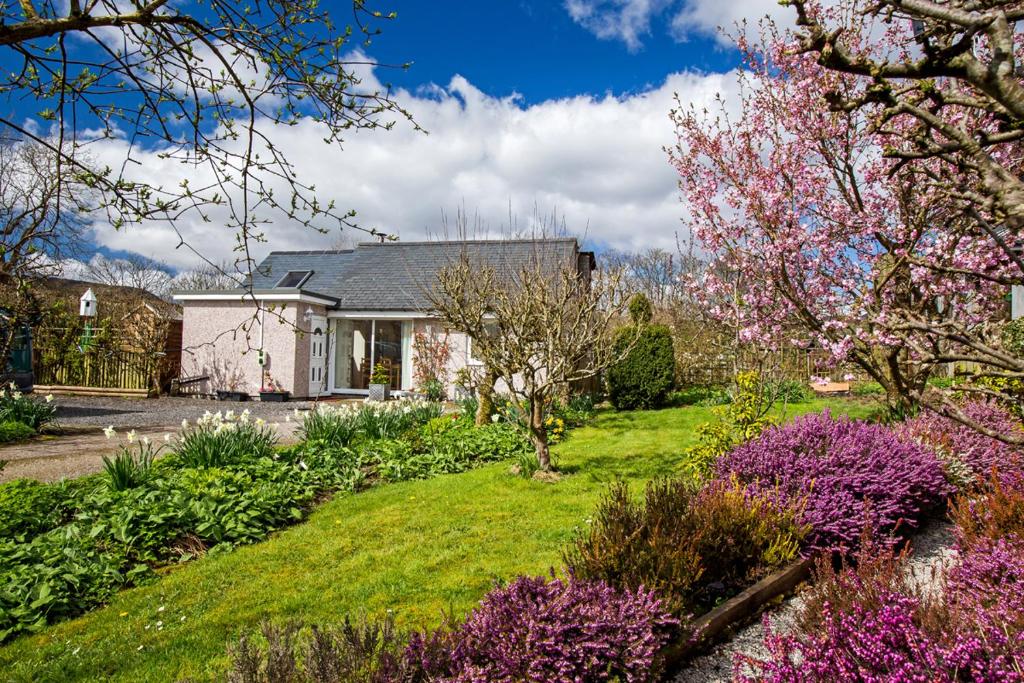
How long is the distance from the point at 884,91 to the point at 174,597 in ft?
17.8

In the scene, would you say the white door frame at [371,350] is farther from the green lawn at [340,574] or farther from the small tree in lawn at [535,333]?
the green lawn at [340,574]

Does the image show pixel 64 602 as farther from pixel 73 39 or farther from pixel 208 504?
pixel 73 39

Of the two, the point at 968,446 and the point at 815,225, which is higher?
the point at 815,225

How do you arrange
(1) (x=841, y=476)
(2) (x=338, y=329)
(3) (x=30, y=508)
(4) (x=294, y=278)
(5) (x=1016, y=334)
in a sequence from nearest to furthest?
(1) (x=841, y=476) < (3) (x=30, y=508) < (5) (x=1016, y=334) < (2) (x=338, y=329) < (4) (x=294, y=278)

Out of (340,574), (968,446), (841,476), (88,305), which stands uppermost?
(88,305)

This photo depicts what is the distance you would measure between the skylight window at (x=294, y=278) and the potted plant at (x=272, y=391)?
15.2 ft

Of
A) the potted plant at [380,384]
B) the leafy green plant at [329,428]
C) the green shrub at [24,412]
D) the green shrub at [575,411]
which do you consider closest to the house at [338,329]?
the potted plant at [380,384]

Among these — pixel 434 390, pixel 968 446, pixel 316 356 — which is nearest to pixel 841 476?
pixel 968 446

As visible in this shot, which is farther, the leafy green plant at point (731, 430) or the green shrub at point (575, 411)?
the green shrub at point (575, 411)

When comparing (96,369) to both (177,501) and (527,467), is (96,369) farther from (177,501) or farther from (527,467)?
(527,467)

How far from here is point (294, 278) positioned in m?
22.3

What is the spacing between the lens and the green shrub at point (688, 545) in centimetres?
374

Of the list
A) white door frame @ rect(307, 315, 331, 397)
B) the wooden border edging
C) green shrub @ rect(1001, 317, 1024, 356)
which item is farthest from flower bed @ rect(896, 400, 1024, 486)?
white door frame @ rect(307, 315, 331, 397)

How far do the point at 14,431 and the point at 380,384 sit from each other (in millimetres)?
9366
